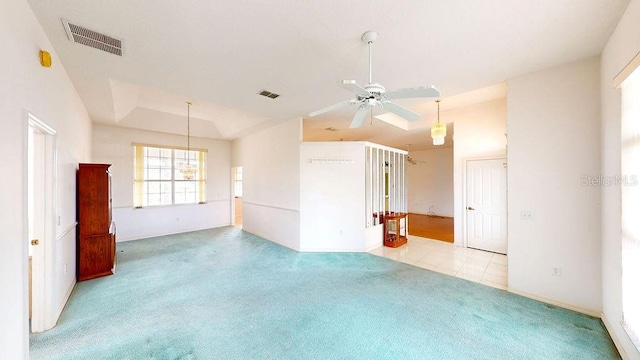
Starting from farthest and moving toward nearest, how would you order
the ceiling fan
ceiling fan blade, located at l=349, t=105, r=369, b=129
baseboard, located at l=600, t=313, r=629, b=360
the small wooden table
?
the small wooden table, ceiling fan blade, located at l=349, t=105, r=369, b=129, the ceiling fan, baseboard, located at l=600, t=313, r=629, b=360

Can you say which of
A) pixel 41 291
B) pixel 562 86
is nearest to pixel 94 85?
pixel 41 291

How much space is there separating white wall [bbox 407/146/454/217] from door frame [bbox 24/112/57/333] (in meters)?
10.7

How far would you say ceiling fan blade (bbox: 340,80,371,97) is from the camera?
2.00m

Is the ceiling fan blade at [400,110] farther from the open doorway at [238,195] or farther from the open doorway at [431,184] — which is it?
the open doorway at [238,195]

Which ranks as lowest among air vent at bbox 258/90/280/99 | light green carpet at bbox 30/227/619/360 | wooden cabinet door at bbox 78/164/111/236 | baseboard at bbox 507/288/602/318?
light green carpet at bbox 30/227/619/360

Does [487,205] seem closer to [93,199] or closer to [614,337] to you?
[614,337]

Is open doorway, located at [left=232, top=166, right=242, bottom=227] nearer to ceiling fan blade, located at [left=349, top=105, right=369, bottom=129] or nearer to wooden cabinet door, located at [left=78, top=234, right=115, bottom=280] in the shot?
wooden cabinet door, located at [left=78, top=234, right=115, bottom=280]

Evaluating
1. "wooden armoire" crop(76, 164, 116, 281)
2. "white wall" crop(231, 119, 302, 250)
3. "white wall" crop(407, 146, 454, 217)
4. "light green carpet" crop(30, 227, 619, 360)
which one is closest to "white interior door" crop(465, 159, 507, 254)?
"light green carpet" crop(30, 227, 619, 360)

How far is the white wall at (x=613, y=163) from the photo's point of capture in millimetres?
1918

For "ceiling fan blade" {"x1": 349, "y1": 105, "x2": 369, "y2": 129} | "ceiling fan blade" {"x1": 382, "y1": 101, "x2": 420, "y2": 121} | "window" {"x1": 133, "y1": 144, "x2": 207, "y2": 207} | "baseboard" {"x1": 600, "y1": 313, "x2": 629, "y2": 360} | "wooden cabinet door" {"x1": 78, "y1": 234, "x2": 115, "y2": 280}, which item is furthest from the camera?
"window" {"x1": 133, "y1": 144, "x2": 207, "y2": 207}

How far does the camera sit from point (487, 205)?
498 centimetres

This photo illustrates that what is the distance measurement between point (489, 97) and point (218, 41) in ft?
16.9

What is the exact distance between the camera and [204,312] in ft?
8.94

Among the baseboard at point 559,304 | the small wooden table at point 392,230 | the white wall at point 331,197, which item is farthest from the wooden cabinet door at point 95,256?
the baseboard at point 559,304
